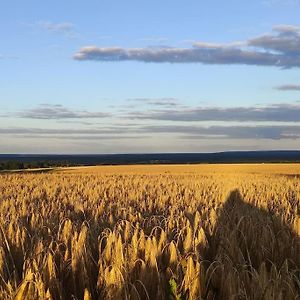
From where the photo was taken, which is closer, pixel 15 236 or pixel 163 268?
pixel 163 268

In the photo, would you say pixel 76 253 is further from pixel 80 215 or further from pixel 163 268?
pixel 80 215

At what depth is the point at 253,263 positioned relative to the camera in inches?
149

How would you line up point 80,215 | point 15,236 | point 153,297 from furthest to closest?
point 80,215 < point 15,236 < point 153,297

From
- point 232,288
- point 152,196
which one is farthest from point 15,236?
point 152,196

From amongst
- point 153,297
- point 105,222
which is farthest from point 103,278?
point 105,222

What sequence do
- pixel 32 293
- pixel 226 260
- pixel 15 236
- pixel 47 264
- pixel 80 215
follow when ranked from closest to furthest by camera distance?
pixel 32 293 < pixel 47 264 < pixel 226 260 < pixel 15 236 < pixel 80 215

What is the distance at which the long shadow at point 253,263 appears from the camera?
271 cm

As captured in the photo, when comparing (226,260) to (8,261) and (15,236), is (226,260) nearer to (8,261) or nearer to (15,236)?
(8,261)

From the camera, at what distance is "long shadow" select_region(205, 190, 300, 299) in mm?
2711

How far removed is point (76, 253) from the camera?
3234mm

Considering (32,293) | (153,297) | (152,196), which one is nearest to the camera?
(32,293)

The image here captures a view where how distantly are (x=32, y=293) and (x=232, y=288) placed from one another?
3.32ft

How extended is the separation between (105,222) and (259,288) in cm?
295

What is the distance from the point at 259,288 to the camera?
2.68 m
